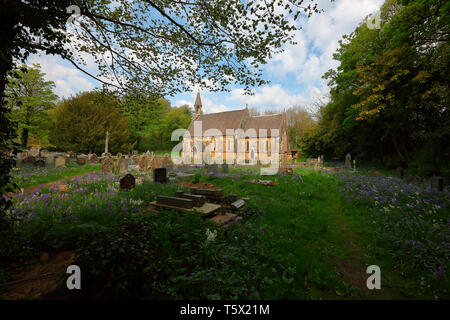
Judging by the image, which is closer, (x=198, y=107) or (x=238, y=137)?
(x=238, y=137)

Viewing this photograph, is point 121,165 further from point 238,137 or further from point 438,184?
point 238,137

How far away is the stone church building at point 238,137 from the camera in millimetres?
33594

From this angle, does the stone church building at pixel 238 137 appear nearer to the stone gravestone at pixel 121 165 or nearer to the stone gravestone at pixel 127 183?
the stone gravestone at pixel 121 165

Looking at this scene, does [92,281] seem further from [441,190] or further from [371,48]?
[371,48]

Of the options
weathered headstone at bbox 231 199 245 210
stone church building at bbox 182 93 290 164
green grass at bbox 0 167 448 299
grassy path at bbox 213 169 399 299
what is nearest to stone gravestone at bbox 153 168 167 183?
green grass at bbox 0 167 448 299

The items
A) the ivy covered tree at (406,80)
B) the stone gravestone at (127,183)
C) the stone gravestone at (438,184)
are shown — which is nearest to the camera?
the stone gravestone at (127,183)

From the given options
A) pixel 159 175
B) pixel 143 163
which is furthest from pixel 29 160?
pixel 159 175

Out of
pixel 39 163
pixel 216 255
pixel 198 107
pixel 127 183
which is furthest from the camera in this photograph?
pixel 198 107

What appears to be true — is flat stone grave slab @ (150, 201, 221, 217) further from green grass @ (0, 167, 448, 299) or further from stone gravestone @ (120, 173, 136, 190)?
stone gravestone @ (120, 173, 136, 190)

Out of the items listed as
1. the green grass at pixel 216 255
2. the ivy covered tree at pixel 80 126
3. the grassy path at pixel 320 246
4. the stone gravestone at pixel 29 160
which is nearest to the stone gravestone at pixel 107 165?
the stone gravestone at pixel 29 160

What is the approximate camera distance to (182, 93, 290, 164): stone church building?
33594 mm

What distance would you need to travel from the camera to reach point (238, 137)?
3528 cm

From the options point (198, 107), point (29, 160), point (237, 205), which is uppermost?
point (198, 107)
